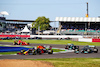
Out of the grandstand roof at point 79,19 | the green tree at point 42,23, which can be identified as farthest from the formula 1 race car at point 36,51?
the green tree at point 42,23

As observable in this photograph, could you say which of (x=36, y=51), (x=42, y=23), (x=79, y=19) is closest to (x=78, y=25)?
(x=79, y=19)

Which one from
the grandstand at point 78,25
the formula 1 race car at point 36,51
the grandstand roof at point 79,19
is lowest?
the formula 1 race car at point 36,51

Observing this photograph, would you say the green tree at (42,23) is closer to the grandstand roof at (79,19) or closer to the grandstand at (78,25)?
the grandstand at (78,25)

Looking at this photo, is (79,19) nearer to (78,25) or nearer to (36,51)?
(78,25)

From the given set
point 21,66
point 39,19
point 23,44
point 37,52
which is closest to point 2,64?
point 21,66

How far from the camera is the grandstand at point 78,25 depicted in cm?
8256

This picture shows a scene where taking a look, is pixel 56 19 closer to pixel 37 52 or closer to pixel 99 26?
pixel 99 26

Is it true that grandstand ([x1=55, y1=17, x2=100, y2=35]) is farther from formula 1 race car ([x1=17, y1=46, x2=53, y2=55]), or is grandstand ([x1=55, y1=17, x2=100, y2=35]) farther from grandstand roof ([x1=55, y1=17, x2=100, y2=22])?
formula 1 race car ([x1=17, y1=46, x2=53, y2=55])

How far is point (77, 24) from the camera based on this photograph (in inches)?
3664

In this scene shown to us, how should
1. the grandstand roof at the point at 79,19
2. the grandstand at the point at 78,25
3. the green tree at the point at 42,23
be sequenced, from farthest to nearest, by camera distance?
the green tree at the point at 42,23 → the grandstand roof at the point at 79,19 → the grandstand at the point at 78,25

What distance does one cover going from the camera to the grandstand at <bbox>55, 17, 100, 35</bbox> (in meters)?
82.6

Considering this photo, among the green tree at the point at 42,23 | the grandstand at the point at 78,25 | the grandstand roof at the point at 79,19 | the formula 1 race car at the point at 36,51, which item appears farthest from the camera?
the green tree at the point at 42,23

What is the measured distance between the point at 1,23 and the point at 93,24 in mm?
45092

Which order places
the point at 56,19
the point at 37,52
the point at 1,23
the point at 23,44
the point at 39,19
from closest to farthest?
the point at 37,52, the point at 23,44, the point at 56,19, the point at 1,23, the point at 39,19
